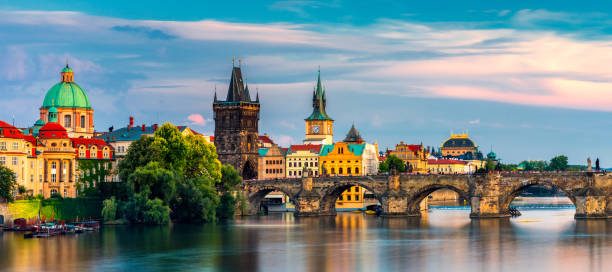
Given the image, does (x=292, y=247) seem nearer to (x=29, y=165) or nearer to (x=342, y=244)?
(x=342, y=244)

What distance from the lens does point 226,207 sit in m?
131

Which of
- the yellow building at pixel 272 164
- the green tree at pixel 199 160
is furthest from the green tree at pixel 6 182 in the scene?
the yellow building at pixel 272 164

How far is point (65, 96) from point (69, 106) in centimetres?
175

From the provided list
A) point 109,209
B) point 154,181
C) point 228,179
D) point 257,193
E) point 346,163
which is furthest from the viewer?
point 346,163

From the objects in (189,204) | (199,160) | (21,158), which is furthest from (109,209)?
(199,160)

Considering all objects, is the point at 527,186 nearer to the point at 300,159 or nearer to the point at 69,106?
the point at 300,159

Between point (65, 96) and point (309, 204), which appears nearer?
point (309, 204)

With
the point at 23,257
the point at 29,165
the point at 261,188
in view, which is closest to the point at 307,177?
the point at 261,188

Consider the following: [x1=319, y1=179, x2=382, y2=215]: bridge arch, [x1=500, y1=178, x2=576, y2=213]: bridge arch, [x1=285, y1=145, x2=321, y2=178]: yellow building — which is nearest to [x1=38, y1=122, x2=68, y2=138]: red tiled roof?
[x1=319, y1=179, x2=382, y2=215]: bridge arch

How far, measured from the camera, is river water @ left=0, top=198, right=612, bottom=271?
80500mm

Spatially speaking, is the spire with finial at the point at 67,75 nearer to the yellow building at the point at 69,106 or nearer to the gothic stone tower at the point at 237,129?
the yellow building at the point at 69,106

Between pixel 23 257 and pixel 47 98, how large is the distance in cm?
8656

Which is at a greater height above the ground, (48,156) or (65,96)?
(65,96)

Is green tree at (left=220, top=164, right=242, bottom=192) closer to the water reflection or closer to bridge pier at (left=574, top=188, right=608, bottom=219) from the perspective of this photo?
the water reflection
